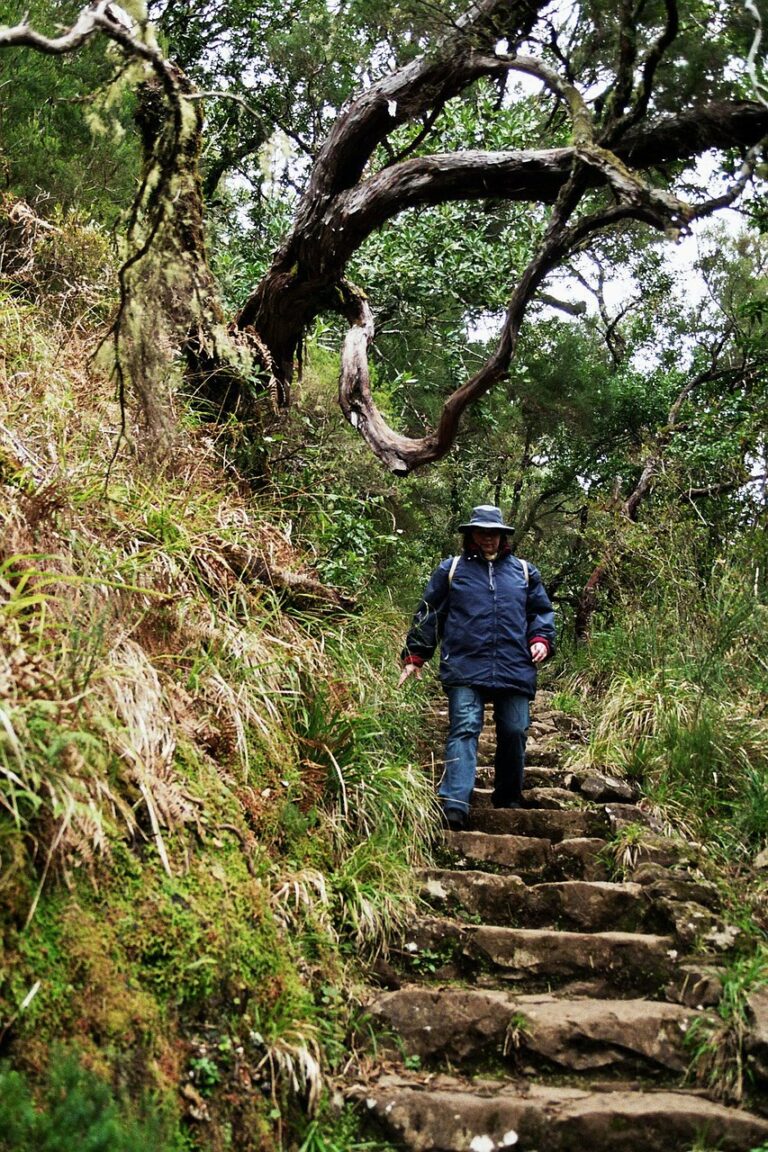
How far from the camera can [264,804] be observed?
13.8 ft

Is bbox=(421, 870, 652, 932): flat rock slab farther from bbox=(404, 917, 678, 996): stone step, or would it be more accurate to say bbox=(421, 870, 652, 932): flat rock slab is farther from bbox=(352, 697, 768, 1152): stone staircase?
bbox=(404, 917, 678, 996): stone step

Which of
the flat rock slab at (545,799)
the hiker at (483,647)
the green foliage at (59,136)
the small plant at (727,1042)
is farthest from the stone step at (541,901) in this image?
the green foliage at (59,136)

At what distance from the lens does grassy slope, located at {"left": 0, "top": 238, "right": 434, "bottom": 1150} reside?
2828mm

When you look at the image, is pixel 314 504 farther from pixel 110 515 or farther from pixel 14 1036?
pixel 14 1036

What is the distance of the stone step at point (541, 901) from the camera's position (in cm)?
463

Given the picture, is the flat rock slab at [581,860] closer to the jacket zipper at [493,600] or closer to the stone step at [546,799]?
the stone step at [546,799]

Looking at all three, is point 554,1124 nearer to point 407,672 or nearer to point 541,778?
point 407,672

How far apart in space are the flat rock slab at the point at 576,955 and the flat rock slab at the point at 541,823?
1.17m

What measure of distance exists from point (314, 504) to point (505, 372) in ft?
5.75

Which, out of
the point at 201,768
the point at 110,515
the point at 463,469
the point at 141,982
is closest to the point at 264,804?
the point at 201,768

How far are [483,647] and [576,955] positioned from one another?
1.93 metres

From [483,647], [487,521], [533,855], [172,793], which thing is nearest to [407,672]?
[483,647]

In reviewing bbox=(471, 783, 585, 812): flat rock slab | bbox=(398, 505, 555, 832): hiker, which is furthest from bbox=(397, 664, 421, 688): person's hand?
bbox=(471, 783, 585, 812): flat rock slab

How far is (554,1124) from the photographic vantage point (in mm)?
3314
